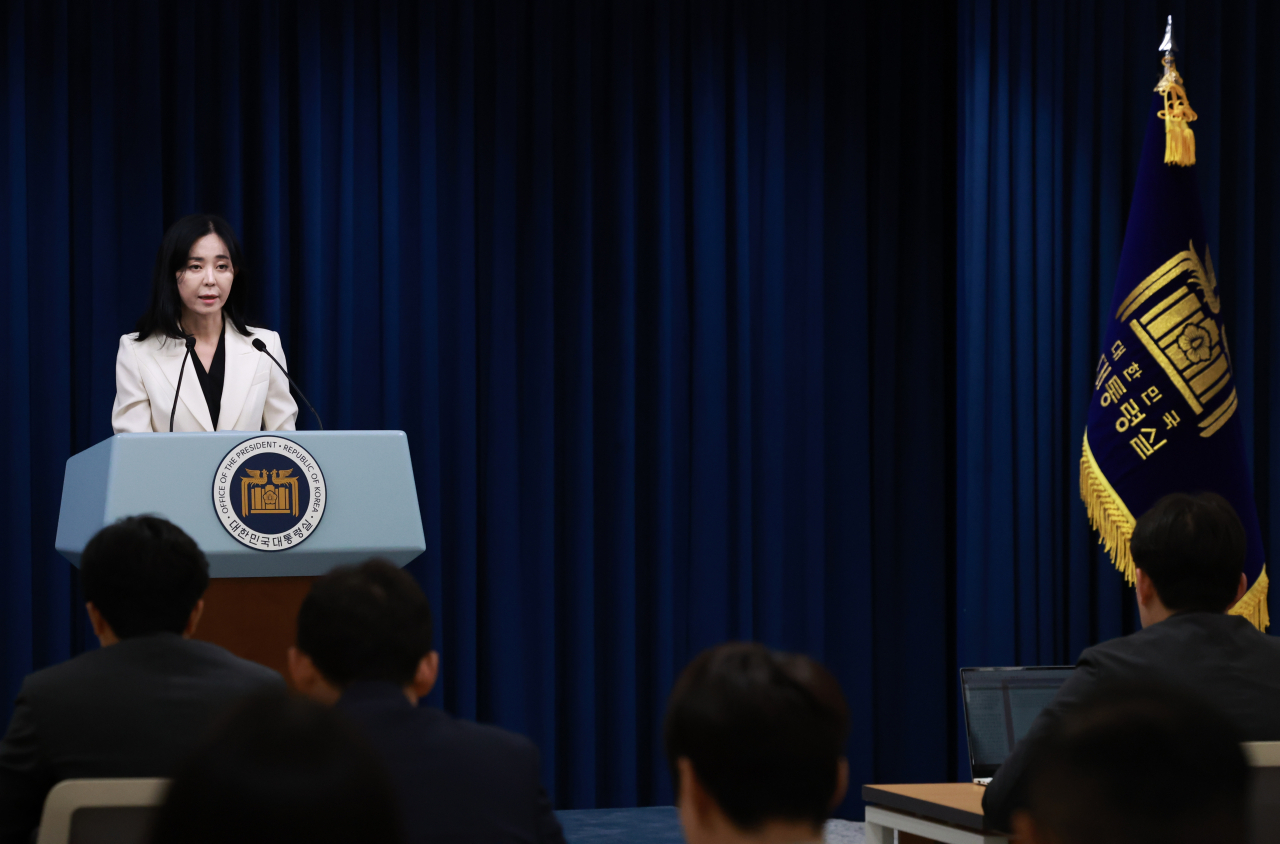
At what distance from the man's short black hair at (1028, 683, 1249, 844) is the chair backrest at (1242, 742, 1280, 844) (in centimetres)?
100

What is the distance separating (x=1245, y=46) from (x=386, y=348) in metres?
3.29

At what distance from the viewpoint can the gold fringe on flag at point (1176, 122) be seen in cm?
406

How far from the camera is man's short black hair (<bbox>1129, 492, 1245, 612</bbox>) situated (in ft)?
6.50

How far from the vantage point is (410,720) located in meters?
1.47

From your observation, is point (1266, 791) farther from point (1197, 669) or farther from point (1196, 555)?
point (1196, 555)

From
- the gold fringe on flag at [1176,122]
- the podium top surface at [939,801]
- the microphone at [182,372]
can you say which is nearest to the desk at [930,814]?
the podium top surface at [939,801]

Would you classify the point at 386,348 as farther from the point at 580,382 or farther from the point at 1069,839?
the point at 1069,839

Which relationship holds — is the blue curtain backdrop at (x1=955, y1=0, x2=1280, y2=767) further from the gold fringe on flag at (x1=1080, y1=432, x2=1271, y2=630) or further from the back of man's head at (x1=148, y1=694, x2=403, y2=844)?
the back of man's head at (x1=148, y1=694, x2=403, y2=844)

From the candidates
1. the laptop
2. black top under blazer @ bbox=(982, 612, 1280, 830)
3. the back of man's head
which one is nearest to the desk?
the laptop

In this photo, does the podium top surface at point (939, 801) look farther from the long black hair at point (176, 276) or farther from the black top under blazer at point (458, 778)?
the long black hair at point (176, 276)

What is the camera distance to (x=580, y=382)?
499 cm

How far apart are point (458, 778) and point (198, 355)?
92.5 inches

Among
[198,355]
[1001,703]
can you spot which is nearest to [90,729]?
[1001,703]

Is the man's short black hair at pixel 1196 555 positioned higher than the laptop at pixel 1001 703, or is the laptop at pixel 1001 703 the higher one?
the man's short black hair at pixel 1196 555
